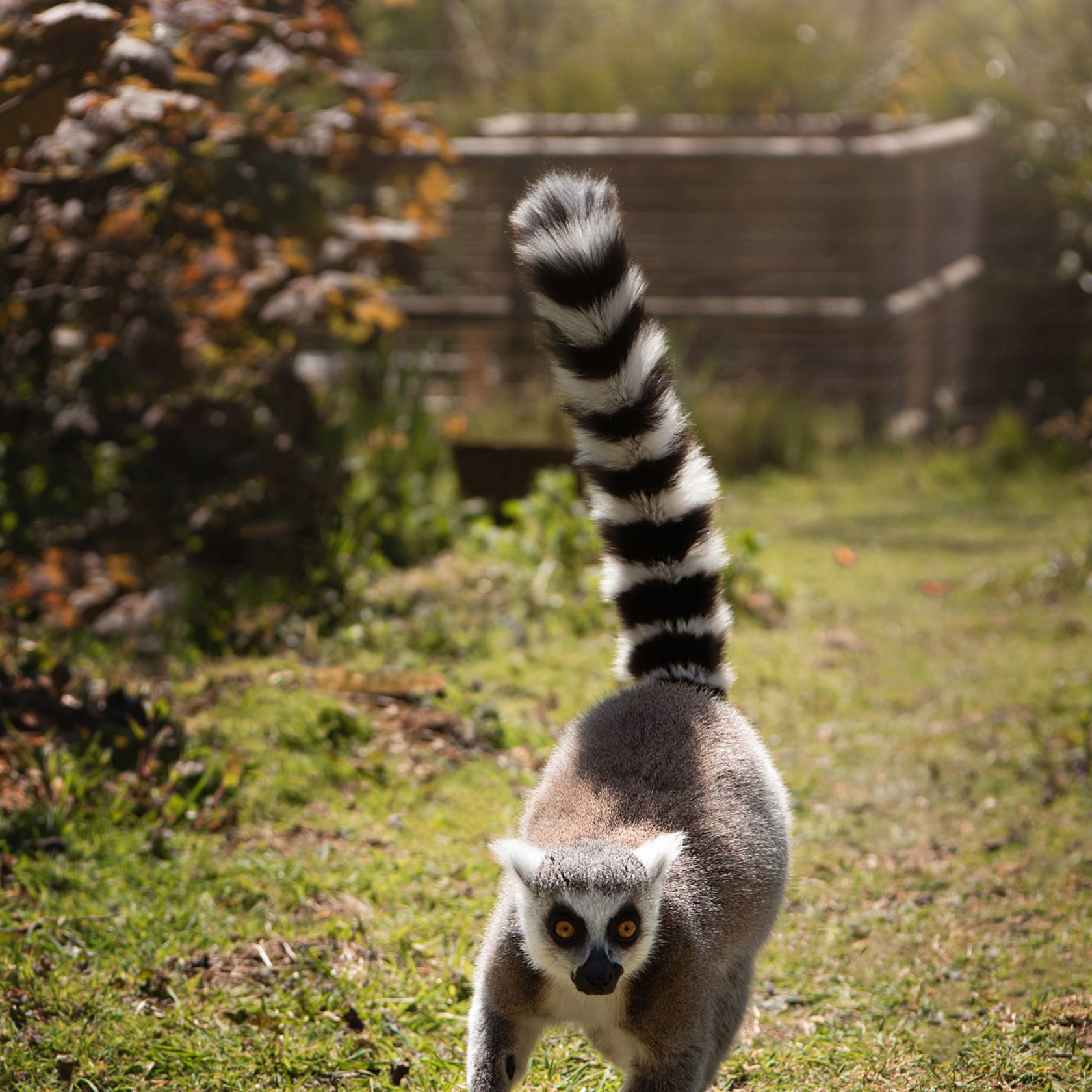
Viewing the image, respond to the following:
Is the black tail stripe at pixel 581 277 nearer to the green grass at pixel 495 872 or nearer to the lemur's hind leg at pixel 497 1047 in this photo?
the lemur's hind leg at pixel 497 1047

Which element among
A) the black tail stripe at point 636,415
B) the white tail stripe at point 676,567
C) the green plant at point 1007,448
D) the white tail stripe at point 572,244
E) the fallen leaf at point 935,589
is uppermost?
the white tail stripe at point 572,244

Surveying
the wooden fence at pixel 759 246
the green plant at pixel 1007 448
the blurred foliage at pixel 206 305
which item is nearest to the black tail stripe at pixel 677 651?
the blurred foliage at pixel 206 305

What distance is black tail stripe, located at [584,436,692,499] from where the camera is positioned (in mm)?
3096

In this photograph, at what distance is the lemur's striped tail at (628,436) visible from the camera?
110 inches

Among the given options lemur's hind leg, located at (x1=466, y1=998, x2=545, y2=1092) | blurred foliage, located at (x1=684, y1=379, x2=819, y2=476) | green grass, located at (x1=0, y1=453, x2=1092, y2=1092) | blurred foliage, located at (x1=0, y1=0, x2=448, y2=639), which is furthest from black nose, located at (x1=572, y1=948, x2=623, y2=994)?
blurred foliage, located at (x1=684, y1=379, x2=819, y2=476)

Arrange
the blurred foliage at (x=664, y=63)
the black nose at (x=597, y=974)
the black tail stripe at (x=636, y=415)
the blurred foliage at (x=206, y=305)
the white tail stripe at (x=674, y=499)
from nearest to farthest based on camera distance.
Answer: the black nose at (x=597, y=974)
the black tail stripe at (x=636, y=415)
the white tail stripe at (x=674, y=499)
the blurred foliage at (x=206, y=305)
the blurred foliage at (x=664, y=63)

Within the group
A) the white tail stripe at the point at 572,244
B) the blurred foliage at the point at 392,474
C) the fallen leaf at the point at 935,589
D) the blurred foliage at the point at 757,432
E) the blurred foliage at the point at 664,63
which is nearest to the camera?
the white tail stripe at the point at 572,244

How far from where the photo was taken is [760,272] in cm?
1076

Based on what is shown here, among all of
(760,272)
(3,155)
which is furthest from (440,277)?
(3,155)

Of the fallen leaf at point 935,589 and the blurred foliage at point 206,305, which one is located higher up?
the blurred foliage at point 206,305

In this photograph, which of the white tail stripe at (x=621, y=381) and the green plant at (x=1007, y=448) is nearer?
the white tail stripe at (x=621, y=381)

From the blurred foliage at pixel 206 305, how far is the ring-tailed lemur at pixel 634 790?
2.24 meters

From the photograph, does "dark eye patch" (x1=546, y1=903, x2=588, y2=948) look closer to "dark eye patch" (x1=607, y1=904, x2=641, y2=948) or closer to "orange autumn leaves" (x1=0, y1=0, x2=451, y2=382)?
"dark eye patch" (x1=607, y1=904, x2=641, y2=948)

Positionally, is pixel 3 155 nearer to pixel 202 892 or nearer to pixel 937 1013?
pixel 202 892
